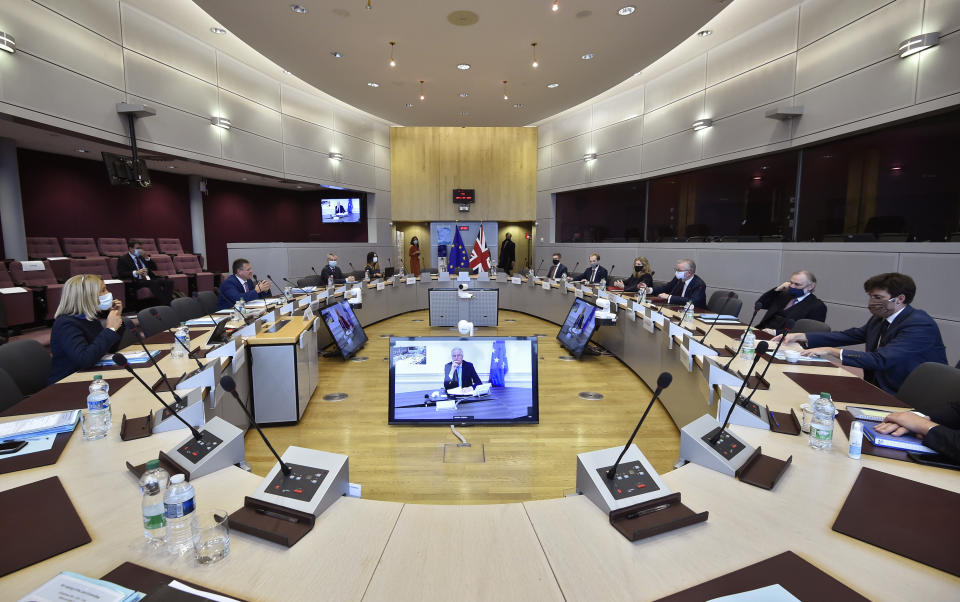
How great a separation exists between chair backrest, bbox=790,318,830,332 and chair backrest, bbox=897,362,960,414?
1.28 meters

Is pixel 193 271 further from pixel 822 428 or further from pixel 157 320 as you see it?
pixel 822 428

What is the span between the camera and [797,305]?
4.00 metres

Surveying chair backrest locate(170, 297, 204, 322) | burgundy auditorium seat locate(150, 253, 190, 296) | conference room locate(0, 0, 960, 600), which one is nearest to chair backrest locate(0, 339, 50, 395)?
conference room locate(0, 0, 960, 600)

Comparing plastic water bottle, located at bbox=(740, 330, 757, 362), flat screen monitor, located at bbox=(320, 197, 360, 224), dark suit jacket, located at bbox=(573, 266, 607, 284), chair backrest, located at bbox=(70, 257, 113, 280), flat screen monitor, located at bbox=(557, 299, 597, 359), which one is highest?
flat screen monitor, located at bbox=(320, 197, 360, 224)

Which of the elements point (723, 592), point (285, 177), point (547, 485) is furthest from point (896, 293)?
point (285, 177)

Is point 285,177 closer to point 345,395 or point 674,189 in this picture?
point 345,395

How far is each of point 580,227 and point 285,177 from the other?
684 cm

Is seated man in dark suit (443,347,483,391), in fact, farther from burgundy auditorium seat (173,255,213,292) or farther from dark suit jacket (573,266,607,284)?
Result: burgundy auditorium seat (173,255,213,292)

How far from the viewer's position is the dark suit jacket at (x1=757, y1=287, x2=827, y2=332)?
3.96 m

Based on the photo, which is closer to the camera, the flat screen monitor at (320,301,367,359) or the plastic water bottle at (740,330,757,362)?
the plastic water bottle at (740,330,757,362)

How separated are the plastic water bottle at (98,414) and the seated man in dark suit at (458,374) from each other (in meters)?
1.38

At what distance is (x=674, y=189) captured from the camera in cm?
821

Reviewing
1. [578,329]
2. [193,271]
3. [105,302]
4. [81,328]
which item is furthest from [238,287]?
[193,271]

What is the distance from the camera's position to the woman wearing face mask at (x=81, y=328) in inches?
104
